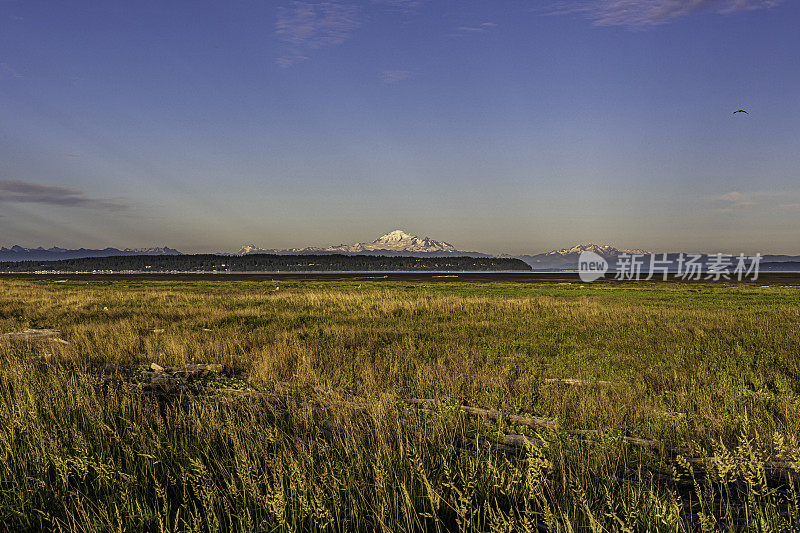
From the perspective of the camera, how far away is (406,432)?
16.6ft

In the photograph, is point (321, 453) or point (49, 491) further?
point (321, 453)

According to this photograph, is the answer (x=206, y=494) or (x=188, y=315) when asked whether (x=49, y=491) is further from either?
(x=188, y=315)

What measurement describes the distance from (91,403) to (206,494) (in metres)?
3.96

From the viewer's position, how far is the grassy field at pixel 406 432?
355cm

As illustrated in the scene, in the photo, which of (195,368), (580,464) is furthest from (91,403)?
(580,464)

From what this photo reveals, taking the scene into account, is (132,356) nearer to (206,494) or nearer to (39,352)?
(39,352)

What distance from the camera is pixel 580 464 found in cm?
440

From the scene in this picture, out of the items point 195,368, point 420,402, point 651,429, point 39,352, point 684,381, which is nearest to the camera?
point 651,429

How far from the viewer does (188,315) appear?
74.2ft

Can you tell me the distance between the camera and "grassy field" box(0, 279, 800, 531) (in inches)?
140

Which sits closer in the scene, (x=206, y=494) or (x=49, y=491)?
(x=206, y=494)

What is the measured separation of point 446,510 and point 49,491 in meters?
3.57

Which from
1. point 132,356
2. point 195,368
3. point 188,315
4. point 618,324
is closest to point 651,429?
point 195,368

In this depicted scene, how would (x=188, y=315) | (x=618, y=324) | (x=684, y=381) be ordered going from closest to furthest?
(x=684, y=381), (x=618, y=324), (x=188, y=315)
